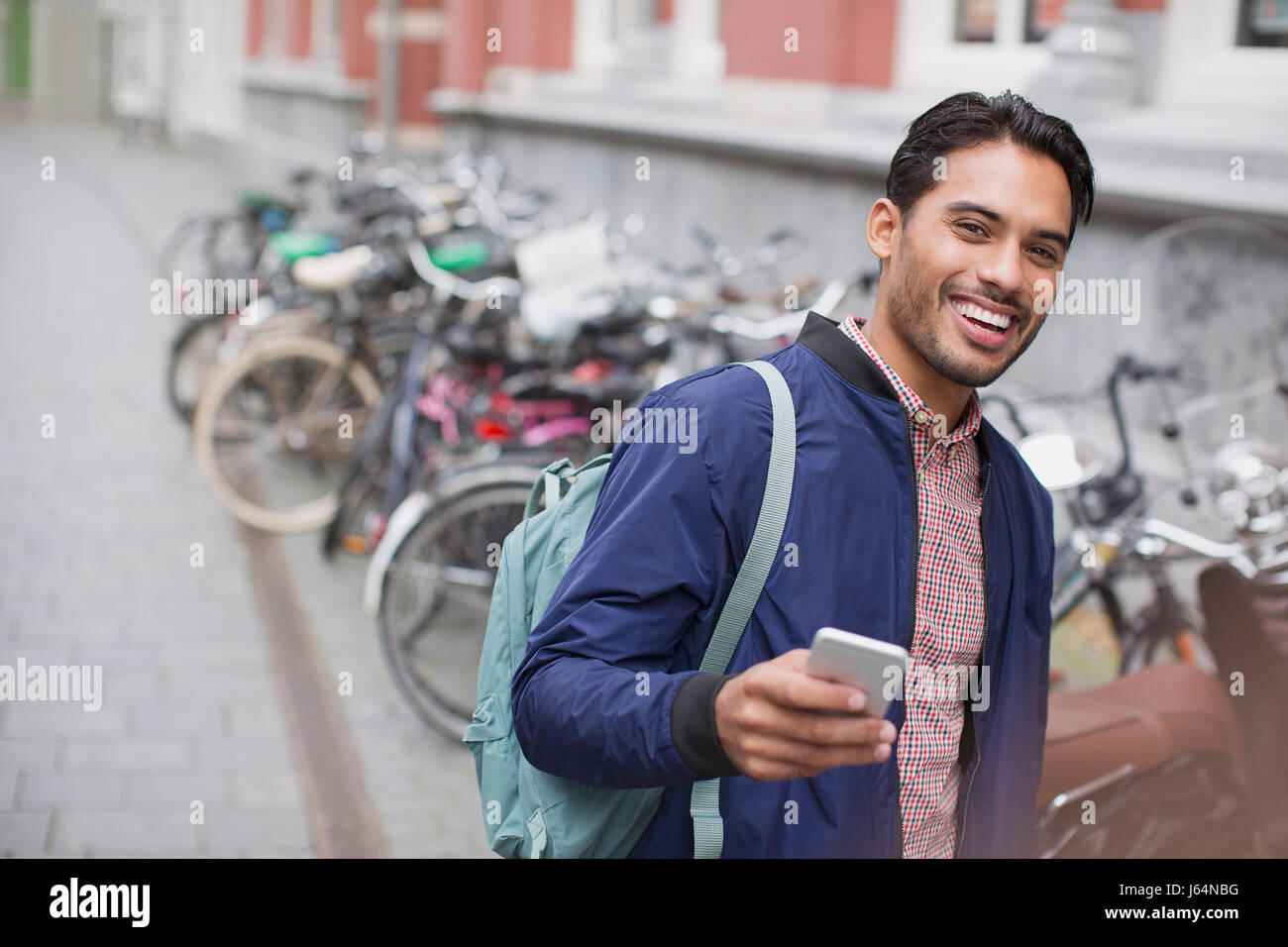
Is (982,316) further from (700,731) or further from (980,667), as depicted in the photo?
(700,731)

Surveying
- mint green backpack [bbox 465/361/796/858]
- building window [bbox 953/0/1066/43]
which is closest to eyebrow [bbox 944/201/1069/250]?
mint green backpack [bbox 465/361/796/858]

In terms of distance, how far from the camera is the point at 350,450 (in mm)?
6852

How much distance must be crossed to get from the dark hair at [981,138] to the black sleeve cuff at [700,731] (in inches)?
29.6

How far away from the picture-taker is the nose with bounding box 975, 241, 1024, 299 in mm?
1877

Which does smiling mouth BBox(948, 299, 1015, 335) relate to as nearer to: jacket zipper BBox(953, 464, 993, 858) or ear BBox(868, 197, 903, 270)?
ear BBox(868, 197, 903, 270)

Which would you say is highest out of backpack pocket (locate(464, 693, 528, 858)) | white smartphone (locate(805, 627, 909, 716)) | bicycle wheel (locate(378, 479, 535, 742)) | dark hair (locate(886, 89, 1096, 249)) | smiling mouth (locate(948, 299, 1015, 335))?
dark hair (locate(886, 89, 1096, 249))

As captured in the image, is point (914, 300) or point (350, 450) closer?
point (914, 300)

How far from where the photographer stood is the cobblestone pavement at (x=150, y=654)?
4184 millimetres

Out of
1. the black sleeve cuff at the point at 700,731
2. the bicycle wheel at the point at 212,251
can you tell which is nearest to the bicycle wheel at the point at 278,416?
the bicycle wheel at the point at 212,251

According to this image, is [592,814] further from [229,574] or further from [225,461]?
[225,461]

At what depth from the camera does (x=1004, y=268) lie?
188 cm

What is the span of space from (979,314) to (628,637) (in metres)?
0.64

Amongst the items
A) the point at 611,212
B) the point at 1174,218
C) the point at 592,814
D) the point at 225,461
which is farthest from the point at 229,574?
the point at 611,212
